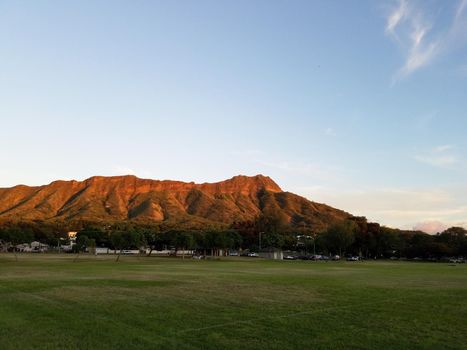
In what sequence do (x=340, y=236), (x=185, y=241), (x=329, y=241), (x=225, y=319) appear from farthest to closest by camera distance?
(x=329, y=241) → (x=340, y=236) → (x=185, y=241) → (x=225, y=319)

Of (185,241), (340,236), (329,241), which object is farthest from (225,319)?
(329,241)

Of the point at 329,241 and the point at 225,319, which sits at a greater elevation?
the point at 329,241

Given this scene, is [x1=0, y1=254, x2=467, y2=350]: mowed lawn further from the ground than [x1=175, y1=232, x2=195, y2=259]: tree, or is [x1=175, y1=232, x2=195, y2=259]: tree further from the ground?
[x1=175, y1=232, x2=195, y2=259]: tree

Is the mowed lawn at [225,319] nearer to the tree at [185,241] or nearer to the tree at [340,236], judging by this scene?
the tree at [185,241]

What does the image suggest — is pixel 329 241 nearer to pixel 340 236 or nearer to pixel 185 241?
pixel 340 236

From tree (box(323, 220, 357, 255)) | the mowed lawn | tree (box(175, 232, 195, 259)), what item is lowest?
the mowed lawn

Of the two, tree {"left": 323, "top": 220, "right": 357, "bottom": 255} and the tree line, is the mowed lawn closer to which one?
the tree line

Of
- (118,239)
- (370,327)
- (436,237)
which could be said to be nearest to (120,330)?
(370,327)

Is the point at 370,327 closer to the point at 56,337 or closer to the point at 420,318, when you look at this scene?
the point at 420,318

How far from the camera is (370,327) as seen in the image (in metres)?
15.9

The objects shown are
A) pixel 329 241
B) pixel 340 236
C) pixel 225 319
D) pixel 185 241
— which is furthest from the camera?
pixel 329 241

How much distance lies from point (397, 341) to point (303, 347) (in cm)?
290

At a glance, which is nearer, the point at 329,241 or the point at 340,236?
the point at 340,236

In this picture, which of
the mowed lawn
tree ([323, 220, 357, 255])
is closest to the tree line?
tree ([323, 220, 357, 255])
